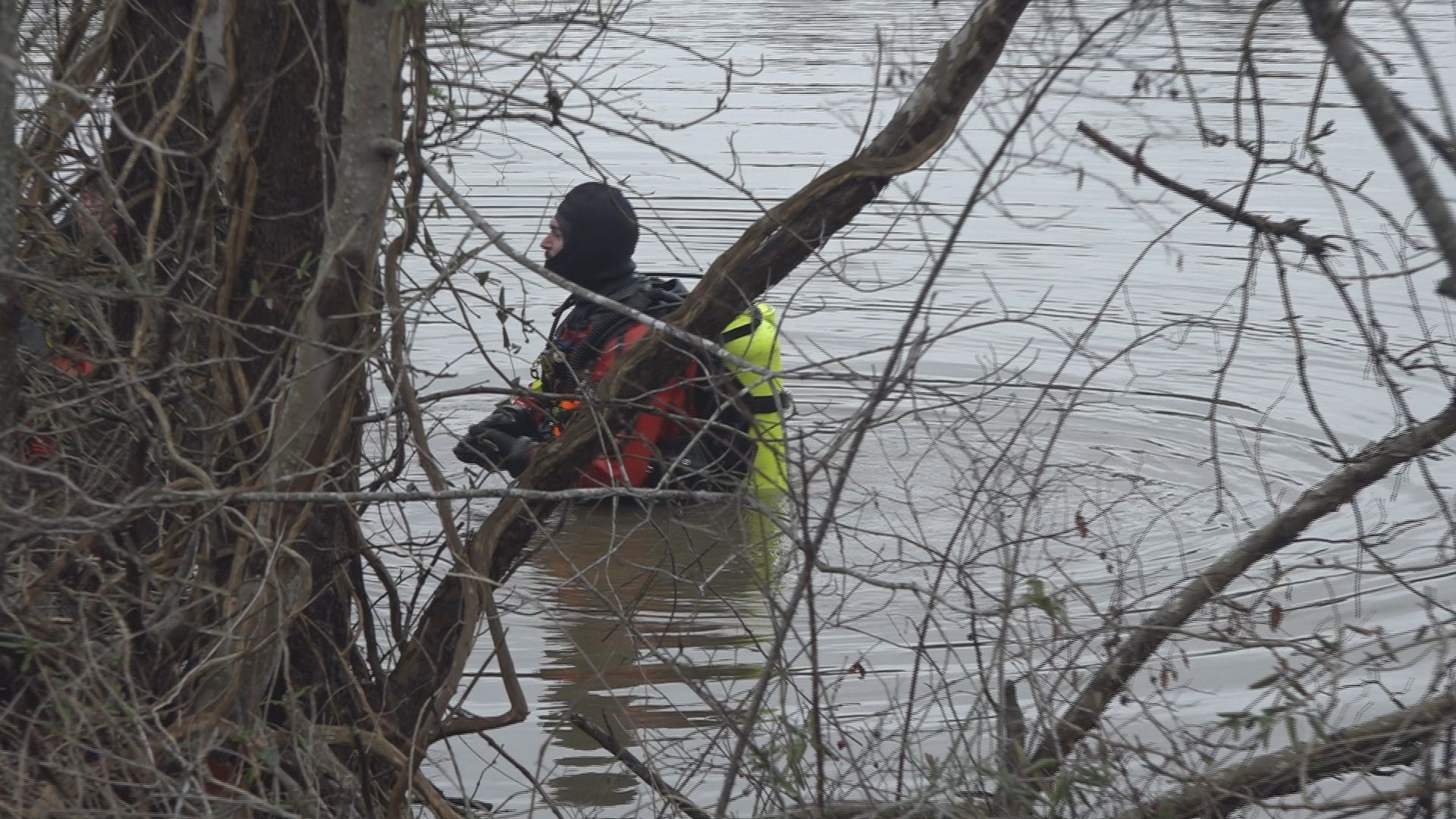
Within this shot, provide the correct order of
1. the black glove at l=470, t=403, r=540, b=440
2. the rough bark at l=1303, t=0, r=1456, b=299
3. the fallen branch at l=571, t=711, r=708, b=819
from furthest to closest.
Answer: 1. the black glove at l=470, t=403, r=540, b=440
2. the fallen branch at l=571, t=711, r=708, b=819
3. the rough bark at l=1303, t=0, r=1456, b=299

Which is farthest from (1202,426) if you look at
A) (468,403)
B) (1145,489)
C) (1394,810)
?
(1394,810)

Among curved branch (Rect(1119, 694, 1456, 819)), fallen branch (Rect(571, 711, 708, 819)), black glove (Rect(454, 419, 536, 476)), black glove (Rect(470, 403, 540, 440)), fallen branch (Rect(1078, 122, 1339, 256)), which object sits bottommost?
fallen branch (Rect(571, 711, 708, 819))

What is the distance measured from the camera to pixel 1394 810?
2.84 m

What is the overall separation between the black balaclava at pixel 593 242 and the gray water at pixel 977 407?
0.14m

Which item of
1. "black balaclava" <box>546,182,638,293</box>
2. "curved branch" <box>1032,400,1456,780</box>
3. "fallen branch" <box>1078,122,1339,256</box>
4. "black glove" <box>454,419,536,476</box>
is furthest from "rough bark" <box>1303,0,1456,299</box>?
"black balaclava" <box>546,182,638,293</box>

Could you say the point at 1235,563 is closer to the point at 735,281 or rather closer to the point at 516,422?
the point at 735,281

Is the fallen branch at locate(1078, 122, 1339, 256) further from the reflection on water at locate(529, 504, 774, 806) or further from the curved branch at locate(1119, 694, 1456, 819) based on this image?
the reflection on water at locate(529, 504, 774, 806)

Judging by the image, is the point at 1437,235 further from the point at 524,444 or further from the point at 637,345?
the point at 524,444

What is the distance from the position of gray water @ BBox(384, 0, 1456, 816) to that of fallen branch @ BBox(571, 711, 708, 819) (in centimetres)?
7

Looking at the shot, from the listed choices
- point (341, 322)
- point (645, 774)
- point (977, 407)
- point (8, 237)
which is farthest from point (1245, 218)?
point (8, 237)

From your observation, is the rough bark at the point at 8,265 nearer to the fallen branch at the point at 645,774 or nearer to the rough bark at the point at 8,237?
the rough bark at the point at 8,237

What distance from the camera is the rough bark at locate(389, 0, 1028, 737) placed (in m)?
3.66

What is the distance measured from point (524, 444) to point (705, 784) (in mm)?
1842

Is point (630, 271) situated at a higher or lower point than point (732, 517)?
higher
